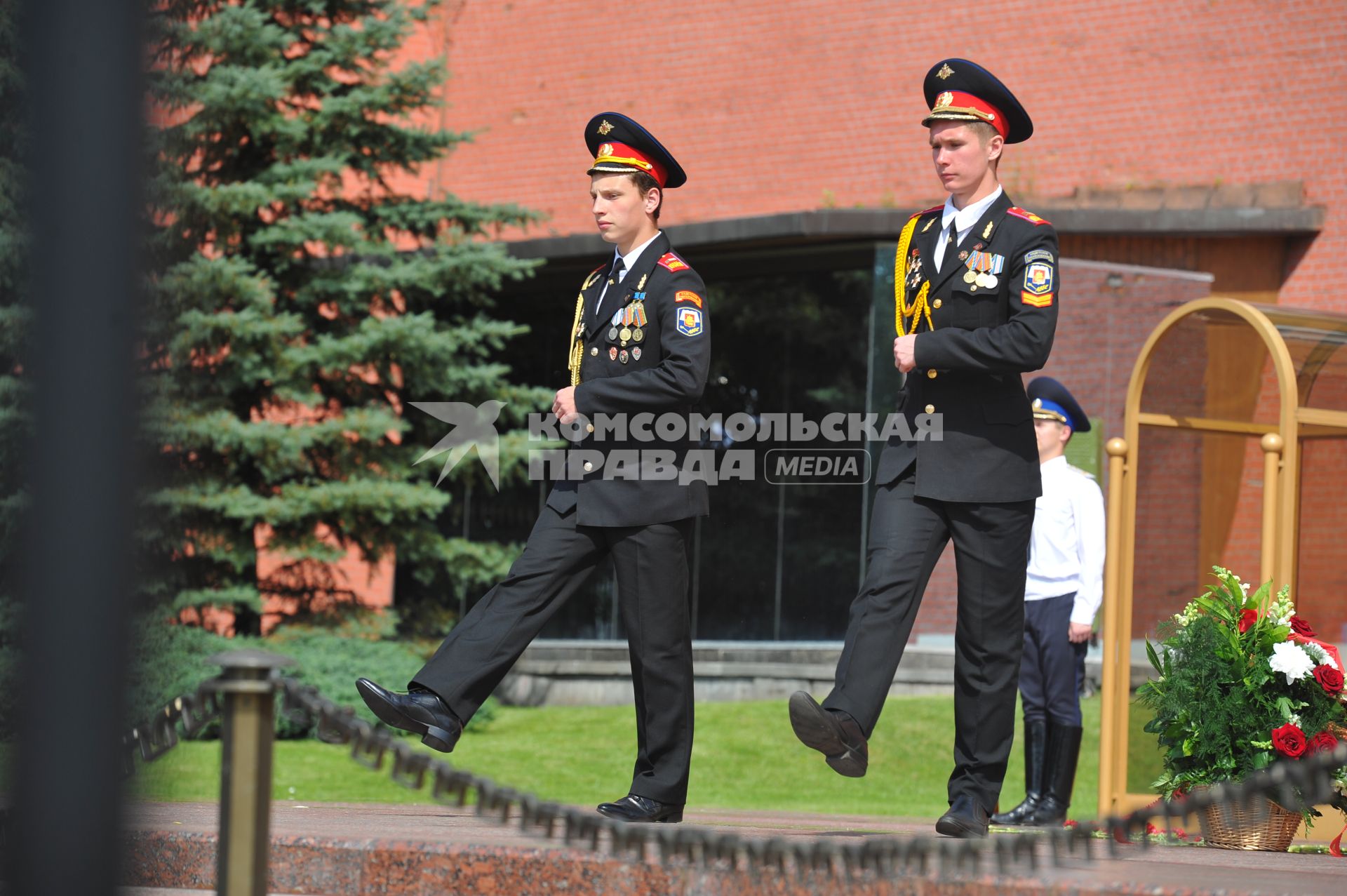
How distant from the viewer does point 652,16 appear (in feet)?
56.4

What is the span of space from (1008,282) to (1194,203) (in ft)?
33.2

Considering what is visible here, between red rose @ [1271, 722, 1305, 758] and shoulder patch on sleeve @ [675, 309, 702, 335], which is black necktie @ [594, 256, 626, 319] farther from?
red rose @ [1271, 722, 1305, 758]

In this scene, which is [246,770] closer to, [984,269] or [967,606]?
[967,606]

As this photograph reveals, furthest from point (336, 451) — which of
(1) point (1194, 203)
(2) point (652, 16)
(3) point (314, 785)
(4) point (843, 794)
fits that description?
(1) point (1194, 203)

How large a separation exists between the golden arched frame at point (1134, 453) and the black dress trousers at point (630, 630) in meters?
3.99

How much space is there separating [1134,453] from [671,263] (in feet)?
14.0

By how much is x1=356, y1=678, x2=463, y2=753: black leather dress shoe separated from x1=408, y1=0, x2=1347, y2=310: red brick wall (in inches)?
425

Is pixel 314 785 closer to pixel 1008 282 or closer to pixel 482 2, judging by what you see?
pixel 1008 282

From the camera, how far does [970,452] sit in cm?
438

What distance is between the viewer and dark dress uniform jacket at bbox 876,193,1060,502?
428cm

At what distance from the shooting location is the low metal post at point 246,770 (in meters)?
2.40

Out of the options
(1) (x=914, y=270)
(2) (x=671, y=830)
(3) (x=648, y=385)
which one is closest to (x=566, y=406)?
(3) (x=648, y=385)

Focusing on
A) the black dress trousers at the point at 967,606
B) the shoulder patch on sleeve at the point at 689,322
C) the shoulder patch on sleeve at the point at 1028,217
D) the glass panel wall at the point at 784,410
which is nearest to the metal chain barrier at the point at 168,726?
the black dress trousers at the point at 967,606

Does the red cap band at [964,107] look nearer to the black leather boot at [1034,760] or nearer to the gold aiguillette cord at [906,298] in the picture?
the gold aiguillette cord at [906,298]
